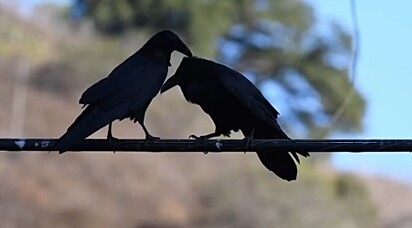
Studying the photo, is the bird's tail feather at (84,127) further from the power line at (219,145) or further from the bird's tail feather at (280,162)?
the bird's tail feather at (280,162)

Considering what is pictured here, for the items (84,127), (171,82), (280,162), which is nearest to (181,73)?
(171,82)

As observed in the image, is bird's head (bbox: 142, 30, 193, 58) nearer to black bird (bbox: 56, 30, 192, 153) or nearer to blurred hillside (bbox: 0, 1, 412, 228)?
black bird (bbox: 56, 30, 192, 153)

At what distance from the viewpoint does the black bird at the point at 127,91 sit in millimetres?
2826

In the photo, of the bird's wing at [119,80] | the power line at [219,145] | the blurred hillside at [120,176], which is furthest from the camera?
the blurred hillside at [120,176]

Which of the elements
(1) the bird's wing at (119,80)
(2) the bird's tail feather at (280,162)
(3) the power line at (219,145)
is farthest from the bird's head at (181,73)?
(3) the power line at (219,145)

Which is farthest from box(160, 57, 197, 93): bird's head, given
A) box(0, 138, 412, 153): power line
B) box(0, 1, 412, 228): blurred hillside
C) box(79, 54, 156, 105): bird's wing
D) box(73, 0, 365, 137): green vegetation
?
box(73, 0, 365, 137): green vegetation

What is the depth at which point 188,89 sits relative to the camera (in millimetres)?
3330

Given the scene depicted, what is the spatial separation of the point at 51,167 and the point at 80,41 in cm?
379

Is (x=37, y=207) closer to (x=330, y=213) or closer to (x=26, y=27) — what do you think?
(x=330, y=213)

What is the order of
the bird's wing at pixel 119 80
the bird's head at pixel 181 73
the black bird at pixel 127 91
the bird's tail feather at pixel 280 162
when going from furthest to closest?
1. the bird's head at pixel 181 73
2. the bird's tail feather at pixel 280 162
3. the bird's wing at pixel 119 80
4. the black bird at pixel 127 91

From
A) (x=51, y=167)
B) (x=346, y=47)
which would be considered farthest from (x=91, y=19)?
(x=346, y=47)

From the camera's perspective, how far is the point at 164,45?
341cm

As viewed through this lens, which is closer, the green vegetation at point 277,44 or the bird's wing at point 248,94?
the bird's wing at point 248,94

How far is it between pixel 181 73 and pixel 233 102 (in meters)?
0.25
